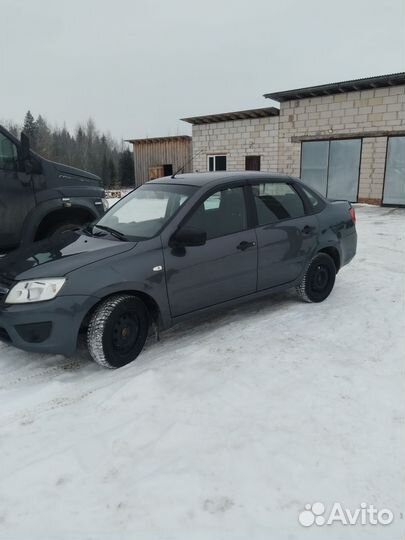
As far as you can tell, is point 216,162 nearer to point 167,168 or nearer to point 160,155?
point 167,168

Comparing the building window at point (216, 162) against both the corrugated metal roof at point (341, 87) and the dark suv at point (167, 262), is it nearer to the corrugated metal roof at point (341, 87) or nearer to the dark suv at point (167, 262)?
the corrugated metal roof at point (341, 87)

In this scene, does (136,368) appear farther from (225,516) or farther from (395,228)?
(395,228)

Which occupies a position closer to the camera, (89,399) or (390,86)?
(89,399)

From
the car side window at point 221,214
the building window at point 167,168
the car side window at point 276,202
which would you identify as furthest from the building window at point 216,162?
the car side window at point 221,214

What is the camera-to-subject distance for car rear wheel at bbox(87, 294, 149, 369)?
3396mm

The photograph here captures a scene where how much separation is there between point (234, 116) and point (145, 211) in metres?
15.3

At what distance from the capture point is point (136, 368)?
3.57m

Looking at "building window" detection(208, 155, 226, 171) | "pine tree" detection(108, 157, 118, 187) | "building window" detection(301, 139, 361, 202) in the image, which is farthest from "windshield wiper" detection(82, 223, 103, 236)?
"pine tree" detection(108, 157, 118, 187)

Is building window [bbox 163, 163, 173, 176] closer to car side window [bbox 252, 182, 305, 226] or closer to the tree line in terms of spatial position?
the tree line

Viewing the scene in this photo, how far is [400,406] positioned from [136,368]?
2.11m

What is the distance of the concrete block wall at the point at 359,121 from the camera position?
46.5 ft

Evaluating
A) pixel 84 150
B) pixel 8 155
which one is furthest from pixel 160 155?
pixel 84 150

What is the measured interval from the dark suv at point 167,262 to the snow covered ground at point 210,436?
422 millimetres

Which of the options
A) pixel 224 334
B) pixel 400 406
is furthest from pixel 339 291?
pixel 400 406
